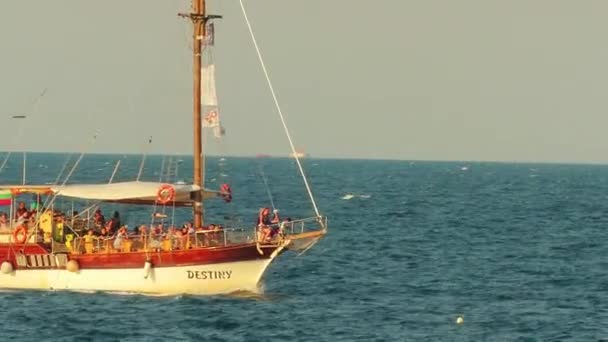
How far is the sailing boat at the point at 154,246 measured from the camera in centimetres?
5106

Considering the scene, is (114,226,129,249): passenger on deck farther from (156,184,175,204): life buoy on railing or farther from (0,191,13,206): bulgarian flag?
(0,191,13,206): bulgarian flag

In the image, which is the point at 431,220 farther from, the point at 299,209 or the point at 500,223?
the point at 299,209

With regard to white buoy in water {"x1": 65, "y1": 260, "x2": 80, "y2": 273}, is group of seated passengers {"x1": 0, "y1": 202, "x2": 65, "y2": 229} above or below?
above

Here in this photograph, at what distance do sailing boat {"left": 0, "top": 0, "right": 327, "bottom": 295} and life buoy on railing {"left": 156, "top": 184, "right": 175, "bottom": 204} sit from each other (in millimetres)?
41

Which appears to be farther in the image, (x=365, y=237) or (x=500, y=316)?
(x=365, y=237)

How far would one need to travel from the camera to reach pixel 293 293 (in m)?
56.3

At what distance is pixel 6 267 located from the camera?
53.1m

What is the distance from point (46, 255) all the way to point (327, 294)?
12.4 m

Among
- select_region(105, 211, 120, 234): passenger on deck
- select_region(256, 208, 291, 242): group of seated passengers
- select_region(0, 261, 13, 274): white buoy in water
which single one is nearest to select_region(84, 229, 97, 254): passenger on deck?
select_region(105, 211, 120, 234): passenger on deck

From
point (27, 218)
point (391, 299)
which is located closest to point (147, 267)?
Result: point (27, 218)

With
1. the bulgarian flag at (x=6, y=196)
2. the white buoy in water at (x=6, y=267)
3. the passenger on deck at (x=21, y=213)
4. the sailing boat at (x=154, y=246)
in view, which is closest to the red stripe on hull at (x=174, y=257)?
the sailing boat at (x=154, y=246)

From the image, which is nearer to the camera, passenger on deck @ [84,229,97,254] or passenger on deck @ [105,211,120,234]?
passenger on deck @ [84,229,97,254]

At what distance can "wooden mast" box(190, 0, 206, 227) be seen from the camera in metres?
53.3

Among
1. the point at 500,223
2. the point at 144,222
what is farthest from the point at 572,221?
the point at 144,222
